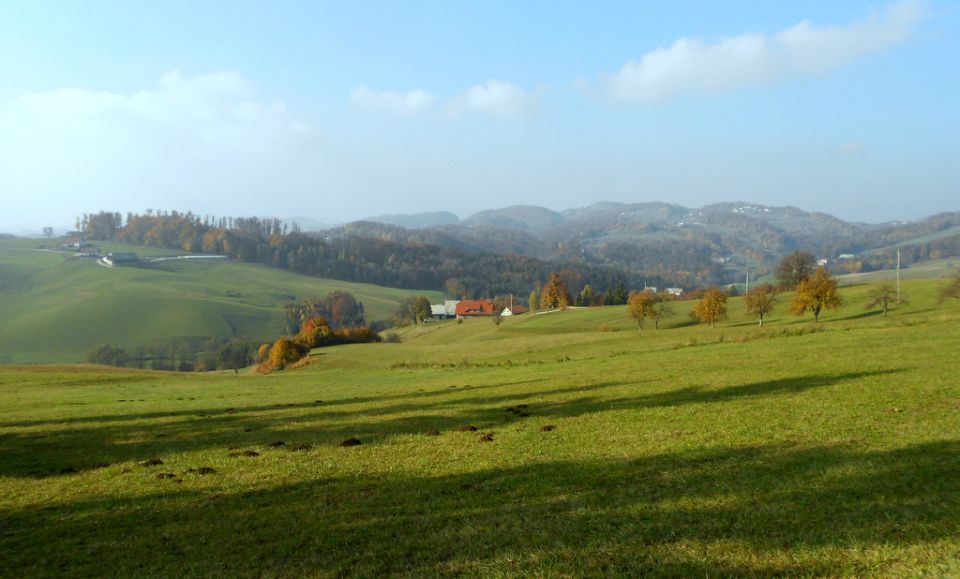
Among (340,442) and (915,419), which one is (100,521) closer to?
(340,442)

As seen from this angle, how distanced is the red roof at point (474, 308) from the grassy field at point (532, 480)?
156695mm

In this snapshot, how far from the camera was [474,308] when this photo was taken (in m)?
191

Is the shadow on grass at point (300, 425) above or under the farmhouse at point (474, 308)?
above

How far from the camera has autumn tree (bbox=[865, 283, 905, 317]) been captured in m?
82.8

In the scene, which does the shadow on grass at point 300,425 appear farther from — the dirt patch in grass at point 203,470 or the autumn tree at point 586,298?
the autumn tree at point 586,298

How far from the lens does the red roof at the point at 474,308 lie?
18725 centimetres

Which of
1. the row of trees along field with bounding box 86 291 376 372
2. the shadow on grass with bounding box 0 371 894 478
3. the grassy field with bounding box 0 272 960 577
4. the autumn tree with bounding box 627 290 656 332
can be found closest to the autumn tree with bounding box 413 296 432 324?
the row of trees along field with bounding box 86 291 376 372

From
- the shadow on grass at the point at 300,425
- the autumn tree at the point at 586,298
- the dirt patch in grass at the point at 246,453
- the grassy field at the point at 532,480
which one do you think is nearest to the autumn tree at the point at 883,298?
the grassy field at the point at 532,480

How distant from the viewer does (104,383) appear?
169 feet

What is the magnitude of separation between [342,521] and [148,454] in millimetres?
11124

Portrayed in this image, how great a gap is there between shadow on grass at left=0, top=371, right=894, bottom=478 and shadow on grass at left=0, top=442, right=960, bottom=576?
589 cm

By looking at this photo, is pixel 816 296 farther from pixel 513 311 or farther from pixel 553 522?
pixel 513 311

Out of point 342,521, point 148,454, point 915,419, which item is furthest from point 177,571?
point 915,419

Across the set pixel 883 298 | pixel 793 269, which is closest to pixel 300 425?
pixel 883 298
